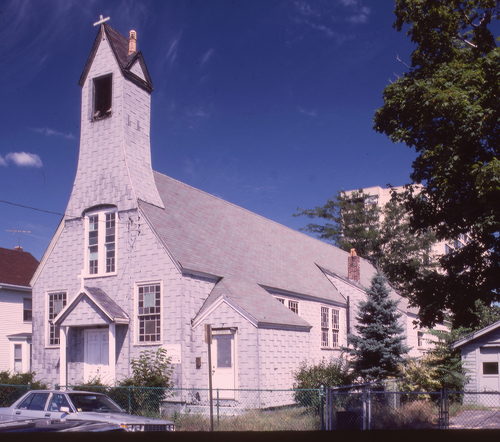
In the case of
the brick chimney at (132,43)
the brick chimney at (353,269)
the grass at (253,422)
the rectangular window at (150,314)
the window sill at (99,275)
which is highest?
the brick chimney at (132,43)

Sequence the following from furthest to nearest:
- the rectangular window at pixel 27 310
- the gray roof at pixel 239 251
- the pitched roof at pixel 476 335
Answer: the rectangular window at pixel 27 310, the pitched roof at pixel 476 335, the gray roof at pixel 239 251

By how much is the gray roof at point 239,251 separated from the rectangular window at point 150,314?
1.78 meters

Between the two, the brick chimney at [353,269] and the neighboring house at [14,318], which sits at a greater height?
the brick chimney at [353,269]

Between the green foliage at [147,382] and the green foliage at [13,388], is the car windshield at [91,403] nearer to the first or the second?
the green foliage at [147,382]

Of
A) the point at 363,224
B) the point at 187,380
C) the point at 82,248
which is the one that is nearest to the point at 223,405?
the point at 187,380

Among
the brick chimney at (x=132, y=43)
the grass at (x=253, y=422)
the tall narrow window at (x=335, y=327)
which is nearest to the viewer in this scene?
the grass at (x=253, y=422)

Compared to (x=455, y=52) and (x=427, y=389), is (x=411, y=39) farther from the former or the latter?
(x=427, y=389)

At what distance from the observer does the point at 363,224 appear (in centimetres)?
5912

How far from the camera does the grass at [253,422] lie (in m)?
15.1

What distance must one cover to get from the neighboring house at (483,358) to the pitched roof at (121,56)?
18652 mm

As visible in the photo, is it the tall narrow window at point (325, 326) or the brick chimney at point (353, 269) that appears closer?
the tall narrow window at point (325, 326)

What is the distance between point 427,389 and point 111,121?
1764 cm

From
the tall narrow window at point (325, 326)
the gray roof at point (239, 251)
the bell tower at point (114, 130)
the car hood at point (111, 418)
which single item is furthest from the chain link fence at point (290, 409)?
the tall narrow window at point (325, 326)

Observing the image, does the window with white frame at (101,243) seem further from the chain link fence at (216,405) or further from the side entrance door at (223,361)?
the side entrance door at (223,361)
